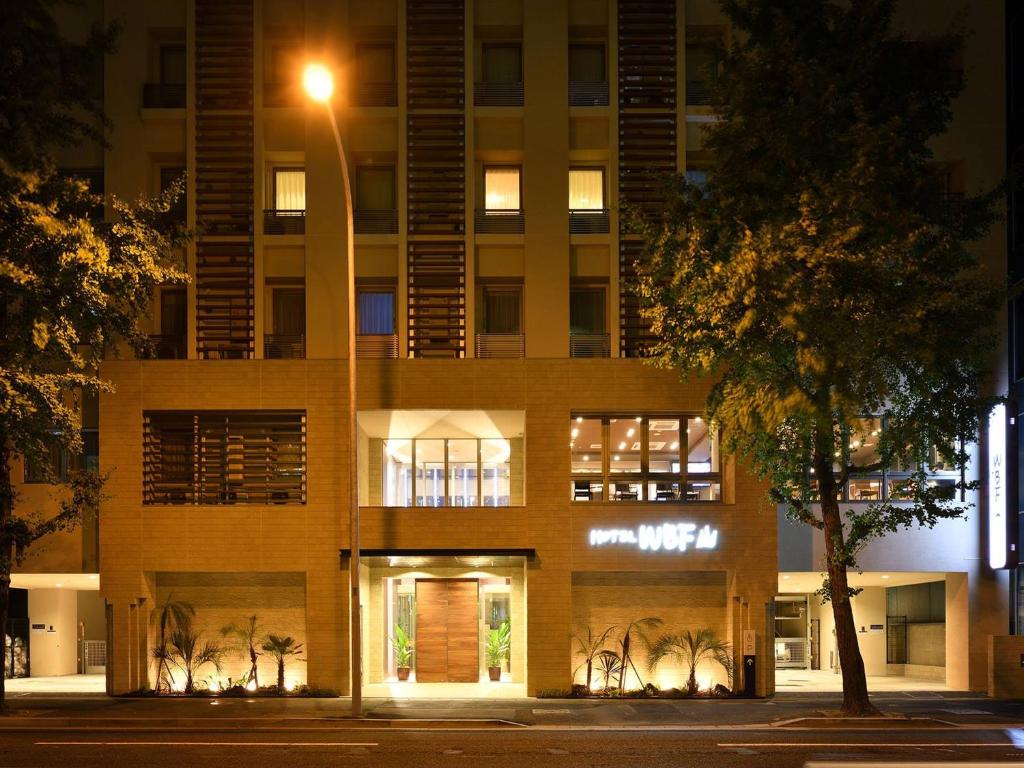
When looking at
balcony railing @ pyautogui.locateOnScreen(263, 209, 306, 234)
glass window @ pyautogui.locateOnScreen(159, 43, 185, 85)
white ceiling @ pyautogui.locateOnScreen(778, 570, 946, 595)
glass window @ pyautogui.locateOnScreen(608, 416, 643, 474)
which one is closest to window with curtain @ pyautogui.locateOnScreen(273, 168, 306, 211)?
balcony railing @ pyautogui.locateOnScreen(263, 209, 306, 234)

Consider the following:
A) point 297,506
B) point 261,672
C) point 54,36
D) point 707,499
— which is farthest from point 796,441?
point 54,36

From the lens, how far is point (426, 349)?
2369 cm

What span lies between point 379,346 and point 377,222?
9.78 ft

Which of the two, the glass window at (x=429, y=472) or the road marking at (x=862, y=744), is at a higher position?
the glass window at (x=429, y=472)

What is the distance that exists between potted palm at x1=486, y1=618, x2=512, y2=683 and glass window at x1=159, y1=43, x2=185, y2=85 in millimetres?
15771

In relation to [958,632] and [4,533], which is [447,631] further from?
[958,632]

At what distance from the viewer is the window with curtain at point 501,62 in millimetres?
24672

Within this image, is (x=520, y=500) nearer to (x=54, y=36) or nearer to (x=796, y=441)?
(x=796, y=441)

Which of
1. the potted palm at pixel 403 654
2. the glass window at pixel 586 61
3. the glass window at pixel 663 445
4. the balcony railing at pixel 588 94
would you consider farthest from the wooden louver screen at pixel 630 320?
the potted palm at pixel 403 654

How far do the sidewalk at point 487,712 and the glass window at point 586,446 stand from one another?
5.22 meters

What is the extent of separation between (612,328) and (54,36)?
42.2ft

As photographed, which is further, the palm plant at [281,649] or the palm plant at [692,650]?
the palm plant at [692,650]

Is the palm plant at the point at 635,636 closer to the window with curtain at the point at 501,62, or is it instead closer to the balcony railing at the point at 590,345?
the balcony railing at the point at 590,345

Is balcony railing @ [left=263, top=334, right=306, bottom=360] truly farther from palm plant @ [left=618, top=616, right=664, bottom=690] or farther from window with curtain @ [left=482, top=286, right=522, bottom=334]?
palm plant @ [left=618, top=616, right=664, bottom=690]
